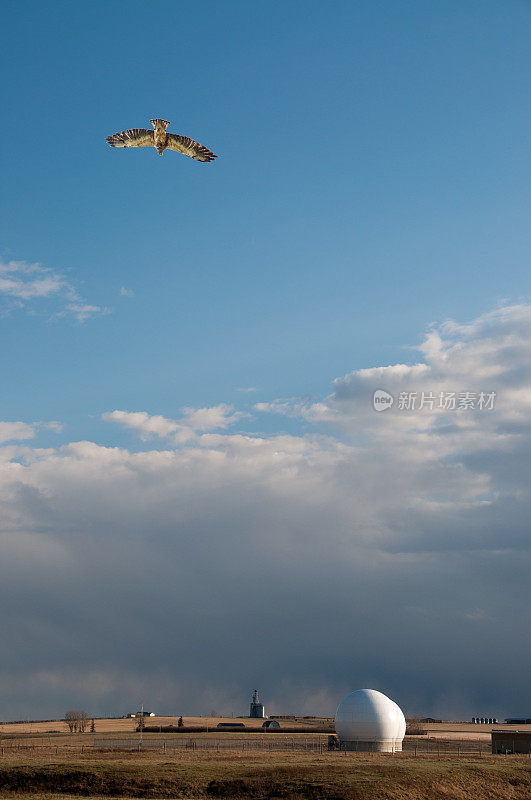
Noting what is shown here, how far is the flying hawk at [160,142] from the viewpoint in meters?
29.6

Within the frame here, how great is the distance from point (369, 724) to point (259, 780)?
154 ft

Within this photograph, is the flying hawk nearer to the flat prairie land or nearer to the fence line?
the flat prairie land

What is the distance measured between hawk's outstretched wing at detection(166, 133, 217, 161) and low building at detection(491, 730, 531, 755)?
104 meters

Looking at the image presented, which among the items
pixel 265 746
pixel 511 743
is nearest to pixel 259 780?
pixel 265 746

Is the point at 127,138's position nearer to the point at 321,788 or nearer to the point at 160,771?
the point at 321,788

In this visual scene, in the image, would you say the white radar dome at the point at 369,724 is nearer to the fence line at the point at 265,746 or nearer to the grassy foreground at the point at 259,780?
the fence line at the point at 265,746

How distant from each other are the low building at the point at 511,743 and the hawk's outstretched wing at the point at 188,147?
103627mm

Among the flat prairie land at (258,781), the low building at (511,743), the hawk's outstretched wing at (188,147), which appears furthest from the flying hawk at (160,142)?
the low building at (511,743)

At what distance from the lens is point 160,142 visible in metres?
29.7

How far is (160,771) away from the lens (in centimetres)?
6375

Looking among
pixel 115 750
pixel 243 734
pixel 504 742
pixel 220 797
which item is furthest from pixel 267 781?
pixel 243 734

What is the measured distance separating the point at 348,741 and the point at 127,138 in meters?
94.5

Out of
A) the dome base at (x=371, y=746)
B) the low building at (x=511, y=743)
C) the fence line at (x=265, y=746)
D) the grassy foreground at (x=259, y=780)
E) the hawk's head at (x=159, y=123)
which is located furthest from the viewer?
the low building at (x=511, y=743)

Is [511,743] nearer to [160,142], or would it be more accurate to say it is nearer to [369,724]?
[369,724]
